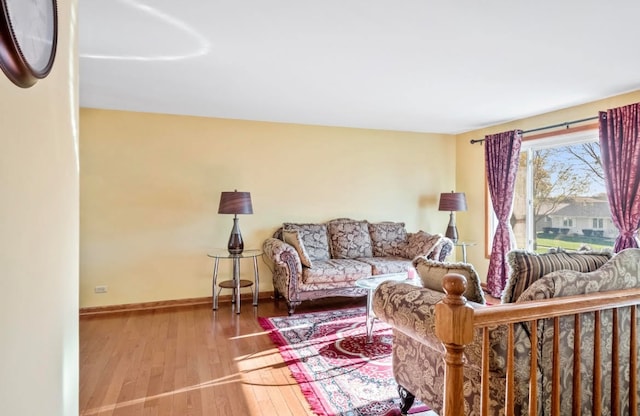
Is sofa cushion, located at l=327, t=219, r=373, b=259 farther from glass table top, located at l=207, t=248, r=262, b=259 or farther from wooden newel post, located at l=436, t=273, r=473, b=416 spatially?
wooden newel post, located at l=436, t=273, r=473, b=416

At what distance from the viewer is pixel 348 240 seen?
15.7 feet

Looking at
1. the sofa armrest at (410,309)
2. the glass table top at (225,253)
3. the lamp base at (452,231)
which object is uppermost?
the lamp base at (452,231)

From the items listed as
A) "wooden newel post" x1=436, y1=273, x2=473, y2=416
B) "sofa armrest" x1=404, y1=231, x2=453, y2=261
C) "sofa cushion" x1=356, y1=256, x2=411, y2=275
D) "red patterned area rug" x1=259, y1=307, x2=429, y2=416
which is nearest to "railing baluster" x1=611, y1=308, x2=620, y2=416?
"wooden newel post" x1=436, y1=273, x2=473, y2=416

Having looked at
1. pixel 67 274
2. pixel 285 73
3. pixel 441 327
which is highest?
pixel 285 73

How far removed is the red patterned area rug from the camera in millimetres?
2295

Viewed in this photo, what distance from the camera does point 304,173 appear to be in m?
4.96

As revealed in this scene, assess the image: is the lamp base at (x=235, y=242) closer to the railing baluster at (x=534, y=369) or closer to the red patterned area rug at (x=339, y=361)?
the red patterned area rug at (x=339, y=361)

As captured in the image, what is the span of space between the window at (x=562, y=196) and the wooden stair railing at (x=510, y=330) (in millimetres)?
2914

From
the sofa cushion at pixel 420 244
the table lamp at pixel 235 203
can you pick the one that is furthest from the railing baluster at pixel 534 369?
the table lamp at pixel 235 203

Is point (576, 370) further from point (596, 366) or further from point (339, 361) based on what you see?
point (339, 361)

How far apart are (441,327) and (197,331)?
2973 mm

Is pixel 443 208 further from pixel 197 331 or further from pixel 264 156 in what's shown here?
pixel 197 331

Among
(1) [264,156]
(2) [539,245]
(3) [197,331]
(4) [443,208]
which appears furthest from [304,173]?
Answer: (2) [539,245]

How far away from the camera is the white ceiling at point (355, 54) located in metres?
2.05
